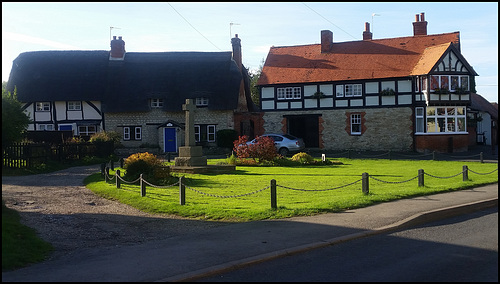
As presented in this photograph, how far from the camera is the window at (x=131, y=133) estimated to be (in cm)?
4159

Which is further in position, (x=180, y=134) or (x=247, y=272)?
(x=180, y=134)

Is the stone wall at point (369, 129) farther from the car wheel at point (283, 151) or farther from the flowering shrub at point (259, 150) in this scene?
the flowering shrub at point (259, 150)

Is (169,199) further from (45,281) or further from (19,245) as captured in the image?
(45,281)

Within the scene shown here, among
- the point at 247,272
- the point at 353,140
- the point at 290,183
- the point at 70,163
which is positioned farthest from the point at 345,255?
the point at 353,140

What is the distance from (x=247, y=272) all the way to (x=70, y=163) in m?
22.1

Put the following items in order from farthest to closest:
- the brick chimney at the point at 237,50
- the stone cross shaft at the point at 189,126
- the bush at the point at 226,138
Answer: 1. the brick chimney at the point at 237,50
2. the bush at the point at 226,138
3. the stone cross shaft at the point at 189,126

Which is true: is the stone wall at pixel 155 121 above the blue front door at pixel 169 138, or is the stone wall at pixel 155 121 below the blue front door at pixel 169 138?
above

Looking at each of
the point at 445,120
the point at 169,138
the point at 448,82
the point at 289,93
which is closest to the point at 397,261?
the point at 445,120

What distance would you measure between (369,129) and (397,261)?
100 ft

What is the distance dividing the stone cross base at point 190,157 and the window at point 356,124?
17996 mm

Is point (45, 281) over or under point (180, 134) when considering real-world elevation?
under

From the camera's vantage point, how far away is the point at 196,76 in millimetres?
41844

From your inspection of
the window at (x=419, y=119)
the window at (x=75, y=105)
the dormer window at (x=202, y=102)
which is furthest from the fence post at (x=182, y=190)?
the window at (x=75, y=105)

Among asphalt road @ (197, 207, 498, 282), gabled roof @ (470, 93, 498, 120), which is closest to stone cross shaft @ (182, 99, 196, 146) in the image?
asphalt road @ (197, 207, 498, 282)
